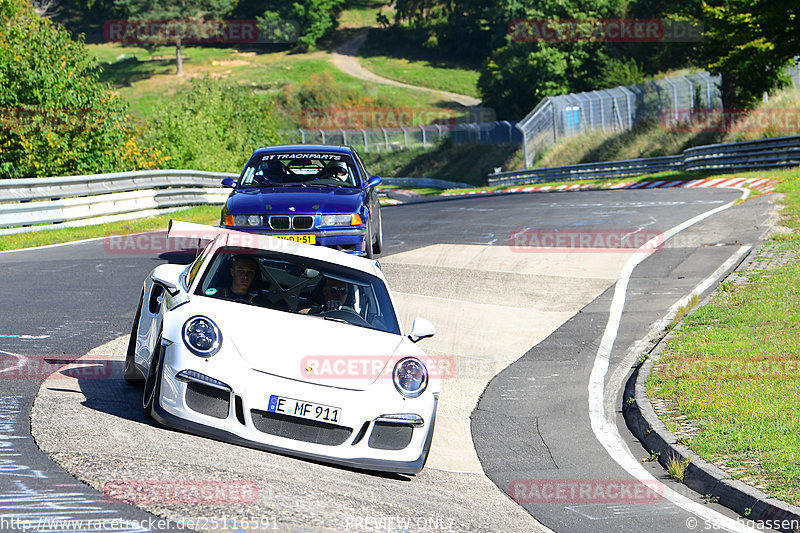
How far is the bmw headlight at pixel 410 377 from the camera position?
664cm

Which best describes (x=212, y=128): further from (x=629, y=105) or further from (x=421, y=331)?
(x=421, y=331)

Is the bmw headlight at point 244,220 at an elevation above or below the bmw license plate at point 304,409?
above

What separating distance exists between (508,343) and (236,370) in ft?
18.9

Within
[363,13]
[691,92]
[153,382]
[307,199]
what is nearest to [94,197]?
[307,199]

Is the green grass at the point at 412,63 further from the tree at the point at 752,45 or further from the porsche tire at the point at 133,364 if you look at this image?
the porsche tire at the point at 133,364

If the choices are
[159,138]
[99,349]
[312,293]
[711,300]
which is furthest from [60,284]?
[159,138]

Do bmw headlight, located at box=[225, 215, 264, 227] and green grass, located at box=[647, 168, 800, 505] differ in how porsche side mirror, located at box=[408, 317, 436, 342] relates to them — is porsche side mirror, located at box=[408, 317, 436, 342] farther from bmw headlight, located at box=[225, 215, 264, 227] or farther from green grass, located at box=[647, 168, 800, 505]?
bmw headlight, located at box=[225, 215, 264, 227]

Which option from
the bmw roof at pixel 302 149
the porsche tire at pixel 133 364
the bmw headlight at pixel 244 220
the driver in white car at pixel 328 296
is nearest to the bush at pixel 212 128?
the bmw roof at pixel 302 149

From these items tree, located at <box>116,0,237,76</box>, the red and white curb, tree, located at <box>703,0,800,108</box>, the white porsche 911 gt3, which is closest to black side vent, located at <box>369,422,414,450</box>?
the white porsche 911 gt3

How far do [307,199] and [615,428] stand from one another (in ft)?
20.7

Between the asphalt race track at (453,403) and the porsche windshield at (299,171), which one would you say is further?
the porsche windshield at (299,171)

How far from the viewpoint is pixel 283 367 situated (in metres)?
6.34

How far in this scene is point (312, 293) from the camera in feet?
24.5

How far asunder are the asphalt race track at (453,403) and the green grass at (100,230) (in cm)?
103
